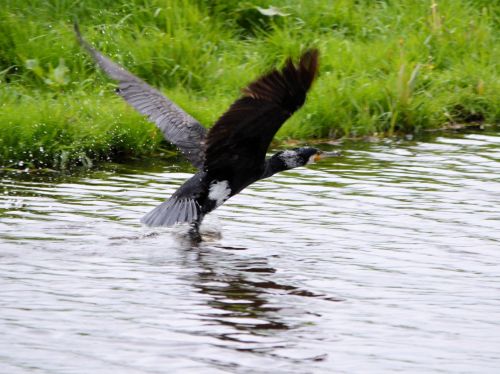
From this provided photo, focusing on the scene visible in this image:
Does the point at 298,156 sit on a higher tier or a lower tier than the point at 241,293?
higher

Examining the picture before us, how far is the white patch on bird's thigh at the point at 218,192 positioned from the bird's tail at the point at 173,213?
0.36 feet

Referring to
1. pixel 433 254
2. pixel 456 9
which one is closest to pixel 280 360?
pixel 433 254

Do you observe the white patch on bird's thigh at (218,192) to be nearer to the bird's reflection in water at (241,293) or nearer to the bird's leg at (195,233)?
the bird's leg at (195,233)

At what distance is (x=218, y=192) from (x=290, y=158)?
0.54m

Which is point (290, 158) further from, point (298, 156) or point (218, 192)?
point (218, 192)

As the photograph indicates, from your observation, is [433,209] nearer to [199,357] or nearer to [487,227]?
[487,227]

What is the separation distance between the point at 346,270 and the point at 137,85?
6.90 ft

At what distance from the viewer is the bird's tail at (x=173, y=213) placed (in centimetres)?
584

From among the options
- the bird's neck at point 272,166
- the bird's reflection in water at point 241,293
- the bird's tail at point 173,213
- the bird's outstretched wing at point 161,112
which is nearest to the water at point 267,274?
the bird's reflection in water at point 241,293

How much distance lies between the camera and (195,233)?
6.27 metres

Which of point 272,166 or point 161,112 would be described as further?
point 161,112

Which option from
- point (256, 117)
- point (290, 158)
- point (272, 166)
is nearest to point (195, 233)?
point (272, 166)

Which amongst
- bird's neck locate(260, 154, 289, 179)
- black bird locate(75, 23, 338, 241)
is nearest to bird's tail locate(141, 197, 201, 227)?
black bird locate(75, 23, 338, 241)

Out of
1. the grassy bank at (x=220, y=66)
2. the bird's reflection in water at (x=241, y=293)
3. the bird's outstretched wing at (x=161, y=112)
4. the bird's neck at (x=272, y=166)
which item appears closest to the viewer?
the bird's reflection in water at (x=241, y=293)
